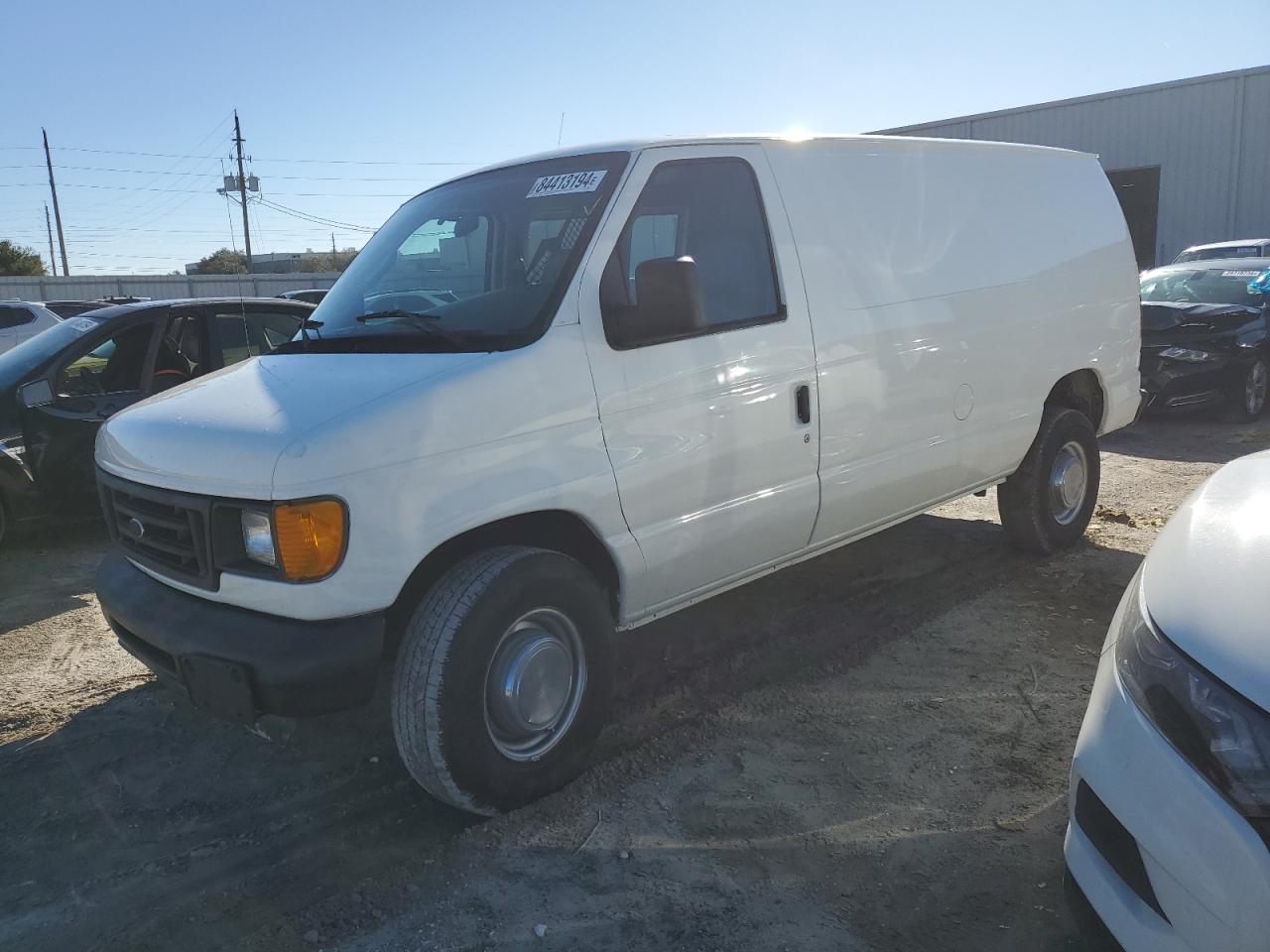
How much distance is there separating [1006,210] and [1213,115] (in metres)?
21.6

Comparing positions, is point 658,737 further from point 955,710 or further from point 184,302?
point 184,302

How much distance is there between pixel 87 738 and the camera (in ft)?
12.4

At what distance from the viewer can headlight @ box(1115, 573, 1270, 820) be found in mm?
1717

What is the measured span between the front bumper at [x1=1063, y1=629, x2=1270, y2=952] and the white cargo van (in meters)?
1.63

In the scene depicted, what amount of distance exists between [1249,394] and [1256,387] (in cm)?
17

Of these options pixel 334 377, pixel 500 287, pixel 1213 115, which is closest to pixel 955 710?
pixel 500 287


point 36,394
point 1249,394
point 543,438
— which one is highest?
point 543,438

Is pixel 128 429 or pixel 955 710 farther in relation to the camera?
pixel 955 710

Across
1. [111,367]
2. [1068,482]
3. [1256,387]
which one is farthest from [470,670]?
[1256,387]

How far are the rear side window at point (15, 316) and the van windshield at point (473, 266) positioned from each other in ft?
43.0

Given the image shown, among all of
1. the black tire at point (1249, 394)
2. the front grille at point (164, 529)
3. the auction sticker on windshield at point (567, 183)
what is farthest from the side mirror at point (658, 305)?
the black tire at point (1249, 394)

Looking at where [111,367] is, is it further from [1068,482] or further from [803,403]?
[1068,482]

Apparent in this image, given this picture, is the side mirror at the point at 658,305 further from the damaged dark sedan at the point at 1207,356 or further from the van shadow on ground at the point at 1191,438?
the damaged dark sedan at the point at 1207,356

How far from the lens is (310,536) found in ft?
8.70
